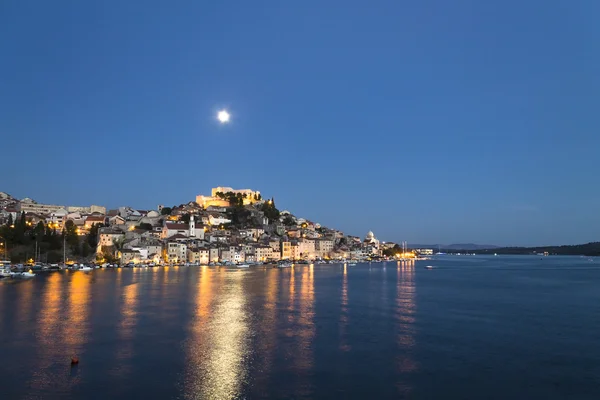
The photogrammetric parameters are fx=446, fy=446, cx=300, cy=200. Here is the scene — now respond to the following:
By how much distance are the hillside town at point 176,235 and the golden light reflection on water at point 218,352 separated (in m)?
43.3

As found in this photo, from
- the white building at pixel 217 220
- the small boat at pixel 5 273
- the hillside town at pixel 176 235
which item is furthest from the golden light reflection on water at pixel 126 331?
the white building at pixel 217 220

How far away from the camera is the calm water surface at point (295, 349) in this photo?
9.40 m

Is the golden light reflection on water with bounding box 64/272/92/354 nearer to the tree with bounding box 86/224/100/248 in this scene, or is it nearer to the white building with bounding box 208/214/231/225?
the tree with bounding box 86/224/100/248

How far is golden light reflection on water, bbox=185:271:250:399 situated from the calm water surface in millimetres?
43

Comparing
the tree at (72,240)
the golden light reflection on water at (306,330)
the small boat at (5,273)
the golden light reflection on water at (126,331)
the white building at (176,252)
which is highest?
the tree at (72,240)

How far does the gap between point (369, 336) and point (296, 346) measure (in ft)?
9.09

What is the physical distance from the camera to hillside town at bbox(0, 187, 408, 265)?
56.0 m

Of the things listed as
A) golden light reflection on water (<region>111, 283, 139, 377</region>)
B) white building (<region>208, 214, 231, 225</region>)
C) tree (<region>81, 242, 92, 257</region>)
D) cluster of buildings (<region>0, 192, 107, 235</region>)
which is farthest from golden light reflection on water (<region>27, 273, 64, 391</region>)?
white building (<region>208, 214, 231, 225</region>)

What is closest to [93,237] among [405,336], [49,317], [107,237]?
[107,237]

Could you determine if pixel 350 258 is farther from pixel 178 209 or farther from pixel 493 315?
pixel 493 315

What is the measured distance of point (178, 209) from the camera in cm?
9069

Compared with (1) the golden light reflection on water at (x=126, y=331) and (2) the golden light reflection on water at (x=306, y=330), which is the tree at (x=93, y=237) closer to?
(1) the golden light reflection on water at (x=126, y=331)

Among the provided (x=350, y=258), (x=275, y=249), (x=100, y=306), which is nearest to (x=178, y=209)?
(x=275, y=249)

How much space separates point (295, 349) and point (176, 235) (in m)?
61.2
